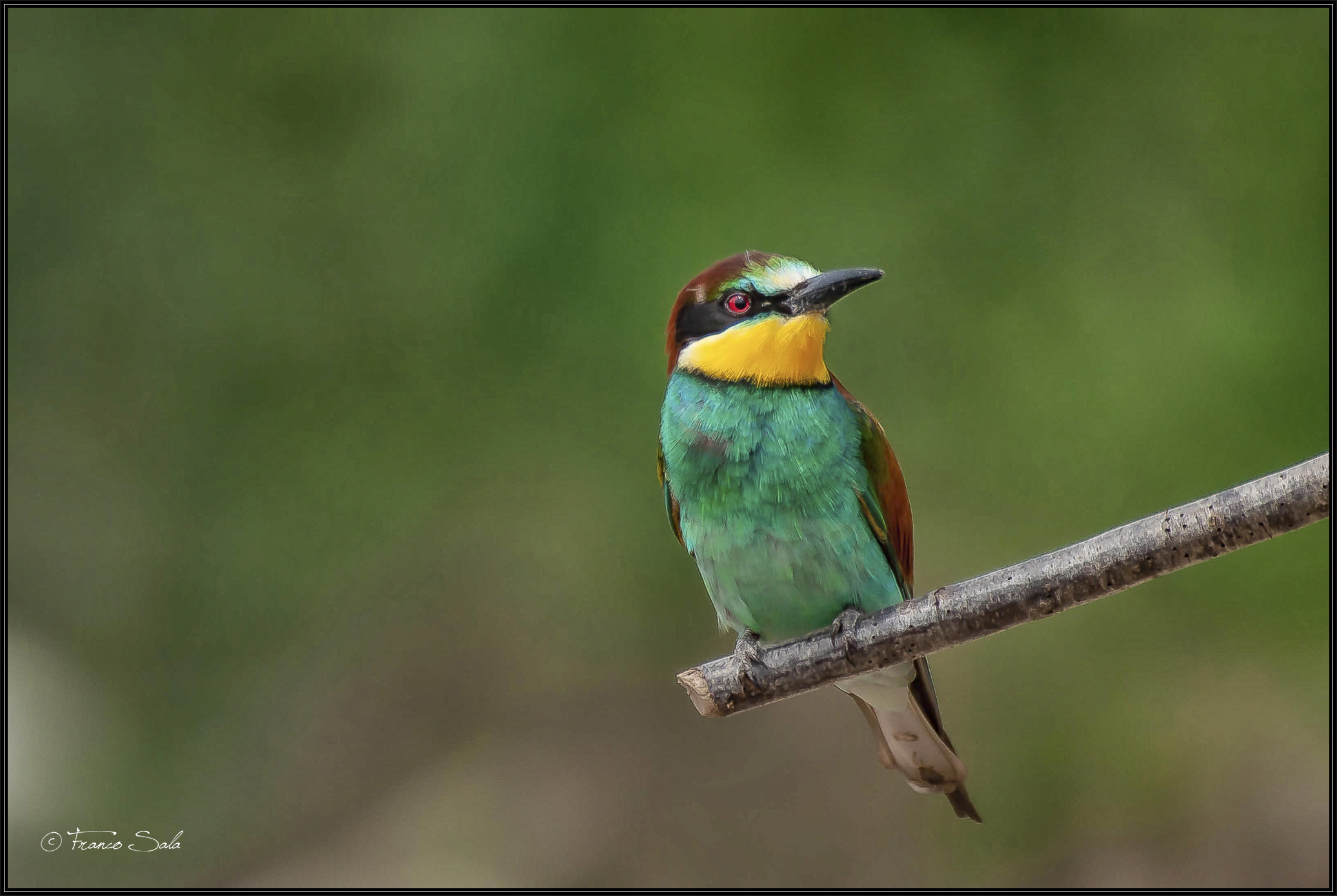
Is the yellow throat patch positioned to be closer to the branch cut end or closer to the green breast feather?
the green breast feather

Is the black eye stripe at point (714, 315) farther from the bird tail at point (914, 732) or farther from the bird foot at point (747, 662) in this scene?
the bird tail at point (914, 732)

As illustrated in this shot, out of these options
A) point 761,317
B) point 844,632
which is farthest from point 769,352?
point 844,632

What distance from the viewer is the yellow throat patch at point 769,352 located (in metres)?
1.77

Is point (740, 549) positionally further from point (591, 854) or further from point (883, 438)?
point (591, 854)

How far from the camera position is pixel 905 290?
2953 mm

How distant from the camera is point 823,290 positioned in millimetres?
1690

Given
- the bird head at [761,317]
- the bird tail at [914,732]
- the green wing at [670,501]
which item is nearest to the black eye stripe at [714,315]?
the bird head at [761,317]

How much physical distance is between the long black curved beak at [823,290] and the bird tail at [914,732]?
63 centimetres

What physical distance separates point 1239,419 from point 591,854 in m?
2.07

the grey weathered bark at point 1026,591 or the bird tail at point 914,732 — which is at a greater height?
the grey weathered bark at point 1026,591

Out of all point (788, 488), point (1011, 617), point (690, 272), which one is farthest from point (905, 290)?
point (1011, 617)

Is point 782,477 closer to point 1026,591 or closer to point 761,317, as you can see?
point 761,317

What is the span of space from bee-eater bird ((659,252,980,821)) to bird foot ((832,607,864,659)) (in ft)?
0.65

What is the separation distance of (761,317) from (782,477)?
268 millimetres
